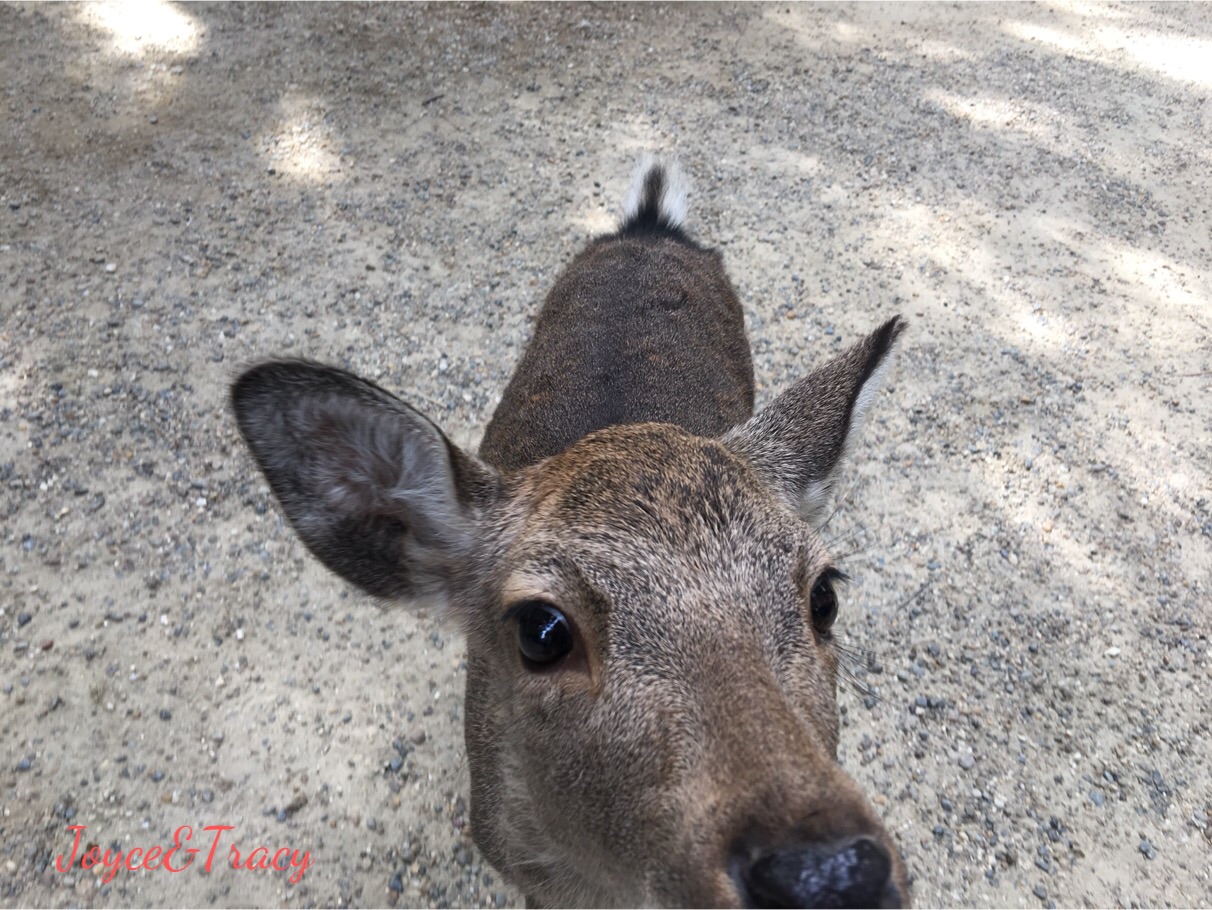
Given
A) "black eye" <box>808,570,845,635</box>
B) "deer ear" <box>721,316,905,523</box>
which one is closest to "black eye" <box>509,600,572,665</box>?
"black eye" <box>808,570,845,635</box>

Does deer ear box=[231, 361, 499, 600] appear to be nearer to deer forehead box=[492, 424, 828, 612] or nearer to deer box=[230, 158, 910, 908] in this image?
deer box=[230, 158, 910, 908]

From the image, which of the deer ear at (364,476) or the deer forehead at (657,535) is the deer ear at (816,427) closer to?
the deer forehead at (657,535)

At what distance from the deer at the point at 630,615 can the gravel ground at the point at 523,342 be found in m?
0.50

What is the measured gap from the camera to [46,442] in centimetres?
451

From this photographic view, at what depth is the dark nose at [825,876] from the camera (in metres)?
1.35

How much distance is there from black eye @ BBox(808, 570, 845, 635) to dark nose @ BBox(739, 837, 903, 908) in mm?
748

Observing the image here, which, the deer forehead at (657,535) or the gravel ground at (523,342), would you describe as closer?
the deer forehead at (657,535)

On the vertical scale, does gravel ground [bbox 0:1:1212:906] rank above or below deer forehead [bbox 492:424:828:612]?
below

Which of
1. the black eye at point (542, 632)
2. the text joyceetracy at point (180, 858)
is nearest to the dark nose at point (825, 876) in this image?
the black eye at point (542, 632)

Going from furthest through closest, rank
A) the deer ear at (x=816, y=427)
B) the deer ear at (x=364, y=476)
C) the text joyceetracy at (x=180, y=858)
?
1. the text joyceetracy at (x=180, y=858)
2. the deer ear at (x=816, y=427)
3. the deer ear at (x=364, y=476)

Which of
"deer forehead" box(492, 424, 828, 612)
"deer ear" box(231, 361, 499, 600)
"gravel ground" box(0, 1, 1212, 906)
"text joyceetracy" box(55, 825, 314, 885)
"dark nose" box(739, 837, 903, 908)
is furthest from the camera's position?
"gravel ground" box(0, 1, 1212, 906)

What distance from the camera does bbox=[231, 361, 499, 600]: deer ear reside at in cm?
212

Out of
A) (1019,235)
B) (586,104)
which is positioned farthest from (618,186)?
(1019,235)

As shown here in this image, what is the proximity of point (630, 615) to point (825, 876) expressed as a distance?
67 centimetres
